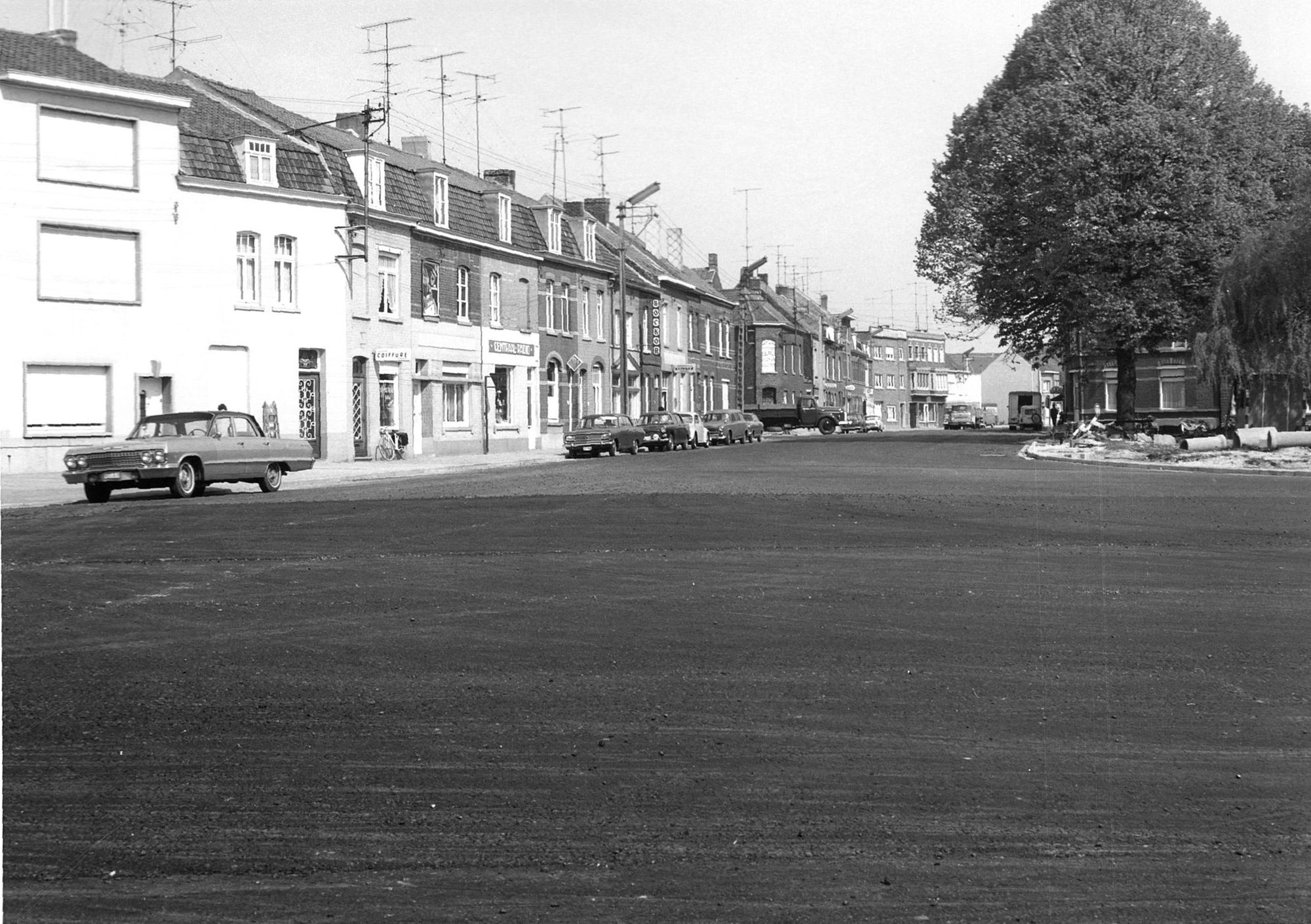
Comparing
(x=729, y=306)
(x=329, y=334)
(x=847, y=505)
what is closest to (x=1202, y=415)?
(x=729, y=306)

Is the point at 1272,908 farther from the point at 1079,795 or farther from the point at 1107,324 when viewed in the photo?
the point at 1107,324

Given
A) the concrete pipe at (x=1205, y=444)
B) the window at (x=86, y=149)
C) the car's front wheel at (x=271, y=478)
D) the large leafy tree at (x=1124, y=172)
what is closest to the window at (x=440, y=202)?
the window at (x=86, y=149)

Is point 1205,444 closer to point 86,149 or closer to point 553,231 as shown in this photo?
point 553,231

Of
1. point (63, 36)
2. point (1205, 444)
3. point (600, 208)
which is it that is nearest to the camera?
point (63, 36)

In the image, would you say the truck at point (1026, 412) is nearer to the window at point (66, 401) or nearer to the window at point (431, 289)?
the window at point (431, 289)

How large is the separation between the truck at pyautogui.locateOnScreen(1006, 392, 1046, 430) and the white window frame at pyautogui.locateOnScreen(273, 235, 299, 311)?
6690 centimetres

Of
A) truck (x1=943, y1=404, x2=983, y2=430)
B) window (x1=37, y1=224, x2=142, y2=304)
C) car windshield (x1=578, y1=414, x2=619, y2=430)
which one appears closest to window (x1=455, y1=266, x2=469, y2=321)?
car windshield (x1=578, y1=414, x2=619, y2=430)

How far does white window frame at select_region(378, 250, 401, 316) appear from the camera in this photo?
46844mm

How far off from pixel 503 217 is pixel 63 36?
5362cm

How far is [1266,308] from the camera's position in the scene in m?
42.6

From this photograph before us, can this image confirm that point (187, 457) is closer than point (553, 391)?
Yes

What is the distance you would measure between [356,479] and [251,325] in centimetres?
996

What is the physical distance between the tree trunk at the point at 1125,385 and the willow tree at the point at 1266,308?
6095 mm

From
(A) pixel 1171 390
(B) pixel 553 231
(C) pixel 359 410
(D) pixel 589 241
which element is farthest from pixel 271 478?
(A) pixel 1171 390
